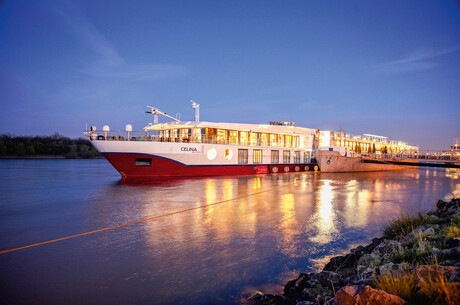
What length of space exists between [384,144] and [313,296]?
7136cm

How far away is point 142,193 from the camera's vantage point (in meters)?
17.5

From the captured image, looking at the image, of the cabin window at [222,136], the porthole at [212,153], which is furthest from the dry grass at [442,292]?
the cabin window at [222,136]

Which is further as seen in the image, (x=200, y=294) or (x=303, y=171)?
(x=303, y=171)

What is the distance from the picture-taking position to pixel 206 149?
2850 centimetres

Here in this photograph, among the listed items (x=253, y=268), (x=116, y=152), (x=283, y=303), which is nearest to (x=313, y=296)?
(x=283, y=303)

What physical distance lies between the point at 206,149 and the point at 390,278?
25230 mm

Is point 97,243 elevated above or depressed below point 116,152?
below

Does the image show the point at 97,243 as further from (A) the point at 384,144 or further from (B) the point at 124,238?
(A) the point at 384,144

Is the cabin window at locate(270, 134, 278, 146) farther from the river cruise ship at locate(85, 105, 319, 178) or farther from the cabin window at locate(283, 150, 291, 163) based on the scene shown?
the cabin window at locate(283, 150, 291, 163)

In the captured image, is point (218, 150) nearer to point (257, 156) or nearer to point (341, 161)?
point (257, 156)

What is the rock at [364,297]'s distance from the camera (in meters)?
3.33

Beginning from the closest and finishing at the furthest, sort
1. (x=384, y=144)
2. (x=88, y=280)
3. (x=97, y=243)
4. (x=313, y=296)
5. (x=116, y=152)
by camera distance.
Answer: (x=313, y=296), (x=88, y=280), (x=97, y=243), (x=116, y=152), (x=384, y=144)

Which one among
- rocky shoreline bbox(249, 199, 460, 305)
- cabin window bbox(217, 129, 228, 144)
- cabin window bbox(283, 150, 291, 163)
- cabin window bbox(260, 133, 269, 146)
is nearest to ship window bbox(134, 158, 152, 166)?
cabin window bbox(217, 129, 228, 144)

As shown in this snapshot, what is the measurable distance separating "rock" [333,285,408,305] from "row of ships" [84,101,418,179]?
23008 mm
